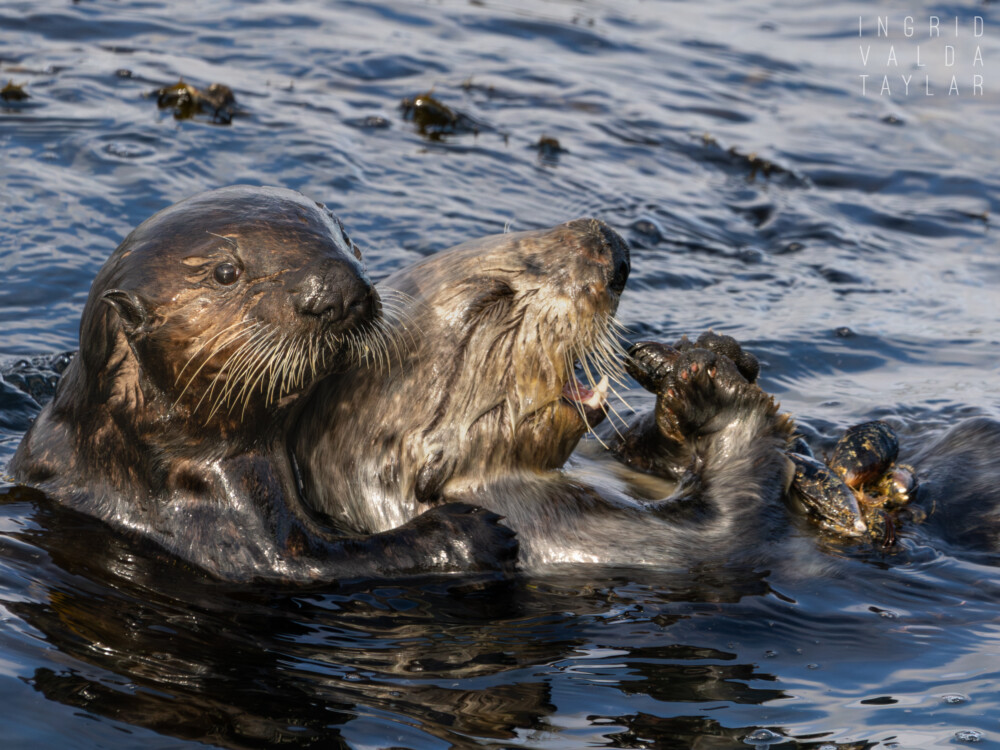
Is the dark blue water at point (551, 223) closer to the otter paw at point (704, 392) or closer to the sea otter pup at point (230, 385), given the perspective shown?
the sea otter pup at point (230, 385)

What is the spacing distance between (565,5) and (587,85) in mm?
3154

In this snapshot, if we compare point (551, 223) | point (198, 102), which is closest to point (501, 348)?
point (551, 223)

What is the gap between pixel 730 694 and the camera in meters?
3.59

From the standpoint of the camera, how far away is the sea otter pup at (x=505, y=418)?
4336 mm

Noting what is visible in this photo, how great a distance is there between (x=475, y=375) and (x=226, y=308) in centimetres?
101

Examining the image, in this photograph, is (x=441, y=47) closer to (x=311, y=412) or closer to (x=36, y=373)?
(x=36, y=373)

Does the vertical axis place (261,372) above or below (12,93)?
below

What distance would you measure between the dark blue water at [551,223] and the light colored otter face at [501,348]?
523mm

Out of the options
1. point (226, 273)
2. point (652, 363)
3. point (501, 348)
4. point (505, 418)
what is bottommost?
point (505, 418)

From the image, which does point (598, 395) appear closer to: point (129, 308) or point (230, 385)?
point (230, 385)

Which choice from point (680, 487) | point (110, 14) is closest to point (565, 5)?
point (110, 14)

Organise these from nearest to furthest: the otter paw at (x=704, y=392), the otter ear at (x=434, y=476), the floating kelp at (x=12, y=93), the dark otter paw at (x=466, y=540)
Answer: the dark otter paw at (x=466, y=540)
the otter ear at (x=434, y=476)
the otter paw at (x=704, y=392)
the floating kelp at (x=12, y=93)

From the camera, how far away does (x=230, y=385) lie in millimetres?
3836

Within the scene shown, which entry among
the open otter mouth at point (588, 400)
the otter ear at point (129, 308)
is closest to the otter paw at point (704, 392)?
the open otter mouth at point (588, 400)
